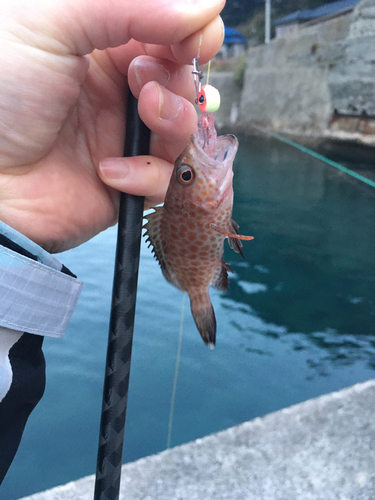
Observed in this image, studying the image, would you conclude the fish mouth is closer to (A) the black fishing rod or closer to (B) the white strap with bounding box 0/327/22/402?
(A) the black fishing rod

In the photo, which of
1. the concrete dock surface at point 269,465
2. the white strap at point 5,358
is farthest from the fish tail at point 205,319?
the concrete dock surface at point 269,465

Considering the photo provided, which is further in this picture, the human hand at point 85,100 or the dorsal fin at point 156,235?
the dorsal fin at point 156,235

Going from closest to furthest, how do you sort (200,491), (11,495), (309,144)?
(200,491) → (11,495) → (309,144)

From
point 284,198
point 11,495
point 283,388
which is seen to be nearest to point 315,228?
point 284,198

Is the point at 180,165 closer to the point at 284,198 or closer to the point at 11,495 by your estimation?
the point at 11,495

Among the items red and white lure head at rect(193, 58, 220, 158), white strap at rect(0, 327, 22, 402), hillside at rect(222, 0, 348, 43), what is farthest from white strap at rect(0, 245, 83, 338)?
hillside at rect(222, 0, 348, 43)

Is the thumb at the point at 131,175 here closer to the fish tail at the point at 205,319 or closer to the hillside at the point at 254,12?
the fish tail at the point at 205,319
